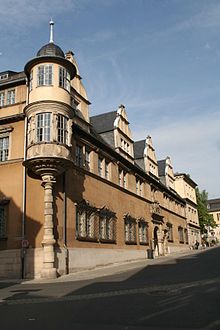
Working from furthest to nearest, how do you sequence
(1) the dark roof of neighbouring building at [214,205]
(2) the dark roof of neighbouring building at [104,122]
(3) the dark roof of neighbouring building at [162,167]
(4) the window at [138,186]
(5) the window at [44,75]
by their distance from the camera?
(1) the dark roof of neighbouring building at [214,205] < (3) the dark roof of neighbouring building at [162,167] < (4) the window at [138,186] < (2) the dark roof of neighbouring building at [104,122] < (5) the window at [44,75]

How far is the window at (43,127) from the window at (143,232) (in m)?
18.7

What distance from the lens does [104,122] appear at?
124ft

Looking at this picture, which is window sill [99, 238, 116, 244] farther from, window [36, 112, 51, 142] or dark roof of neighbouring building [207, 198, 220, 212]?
dark roof of neighbouring building [207, 198, 220, 212]

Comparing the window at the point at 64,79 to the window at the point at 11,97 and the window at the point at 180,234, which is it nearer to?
the window at the point at 11,97

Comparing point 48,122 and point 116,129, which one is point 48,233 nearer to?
point 48,122

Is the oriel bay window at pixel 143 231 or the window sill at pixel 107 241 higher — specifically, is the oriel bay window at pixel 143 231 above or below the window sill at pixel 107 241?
above

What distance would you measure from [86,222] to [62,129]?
23.2ft

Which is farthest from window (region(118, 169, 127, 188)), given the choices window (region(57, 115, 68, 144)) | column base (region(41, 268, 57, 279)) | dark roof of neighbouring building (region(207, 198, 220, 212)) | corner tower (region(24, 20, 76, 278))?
dark roof of neighbouring building (region(207, 198, 220, 212))

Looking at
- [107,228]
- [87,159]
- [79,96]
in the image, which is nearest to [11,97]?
[79,96]

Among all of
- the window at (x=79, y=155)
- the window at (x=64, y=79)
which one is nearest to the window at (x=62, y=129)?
the window at (x=64, y=79)

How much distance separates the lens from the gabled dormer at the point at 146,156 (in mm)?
45688

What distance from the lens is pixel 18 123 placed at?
24.8 meters

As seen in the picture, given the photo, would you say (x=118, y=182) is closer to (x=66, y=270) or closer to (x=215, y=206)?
(x=66, y=270)

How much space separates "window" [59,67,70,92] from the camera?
24266 millimetres
